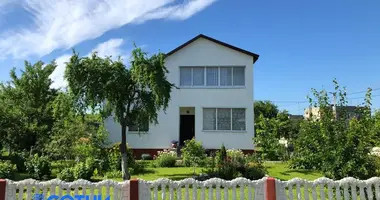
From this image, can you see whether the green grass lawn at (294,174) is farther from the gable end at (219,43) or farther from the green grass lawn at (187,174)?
→ the gable end at (219,43)

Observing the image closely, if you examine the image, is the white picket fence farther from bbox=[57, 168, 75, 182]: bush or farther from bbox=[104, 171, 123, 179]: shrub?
bbox=[104, 171, 123, 179]: shrub

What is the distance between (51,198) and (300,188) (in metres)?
4.78

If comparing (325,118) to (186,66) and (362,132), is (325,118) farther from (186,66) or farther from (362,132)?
(186,66)

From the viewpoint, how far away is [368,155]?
1026cm

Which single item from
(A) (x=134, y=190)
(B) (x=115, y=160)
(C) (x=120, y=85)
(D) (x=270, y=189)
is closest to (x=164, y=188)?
(A) (x=134, y=190)

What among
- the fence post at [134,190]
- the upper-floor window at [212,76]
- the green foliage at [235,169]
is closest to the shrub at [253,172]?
the green foliage at [235,169]

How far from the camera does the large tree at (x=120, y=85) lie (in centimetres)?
1246

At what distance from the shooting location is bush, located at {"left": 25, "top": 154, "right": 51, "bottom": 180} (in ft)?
42.6

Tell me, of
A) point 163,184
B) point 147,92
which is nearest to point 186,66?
point 147,92

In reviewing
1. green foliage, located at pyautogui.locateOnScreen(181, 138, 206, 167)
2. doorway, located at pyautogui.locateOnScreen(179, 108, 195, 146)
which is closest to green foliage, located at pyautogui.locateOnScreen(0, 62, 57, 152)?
green foliage, located at pyautogui.locateOnScreen(181, 138, 206, 167)

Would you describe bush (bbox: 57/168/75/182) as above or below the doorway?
below

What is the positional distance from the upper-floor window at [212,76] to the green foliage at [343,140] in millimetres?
12066

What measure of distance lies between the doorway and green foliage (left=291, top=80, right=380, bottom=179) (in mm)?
13691

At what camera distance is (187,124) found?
2402 centimetres
